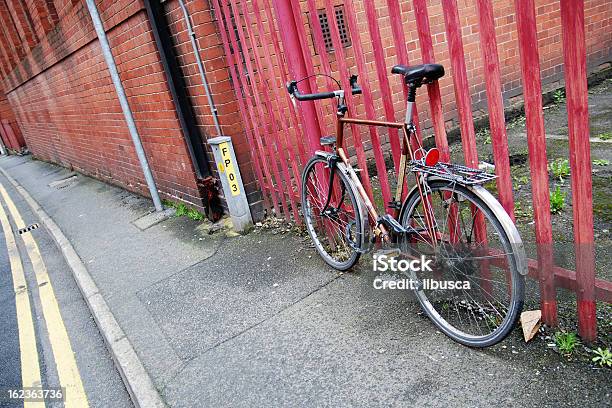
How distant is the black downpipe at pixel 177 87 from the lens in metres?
4.67

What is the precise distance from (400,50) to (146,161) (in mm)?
4668

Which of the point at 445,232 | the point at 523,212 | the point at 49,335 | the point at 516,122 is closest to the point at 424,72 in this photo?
the point at 445,232

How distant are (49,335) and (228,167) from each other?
88.8 inches

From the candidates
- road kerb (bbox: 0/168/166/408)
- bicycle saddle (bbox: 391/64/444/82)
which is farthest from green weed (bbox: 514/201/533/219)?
road kerb (bbox: 0/168/166/408)

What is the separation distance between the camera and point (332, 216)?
11.7 feet

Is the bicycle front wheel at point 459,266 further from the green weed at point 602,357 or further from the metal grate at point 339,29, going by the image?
the metal grate at point 339,29

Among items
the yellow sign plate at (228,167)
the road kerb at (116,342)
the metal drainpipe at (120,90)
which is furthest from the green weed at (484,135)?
the road kerb at (116,342)

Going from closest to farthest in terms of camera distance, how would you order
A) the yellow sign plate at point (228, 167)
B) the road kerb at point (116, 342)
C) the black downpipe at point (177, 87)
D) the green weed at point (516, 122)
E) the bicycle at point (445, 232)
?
the bicycle at point (445, 232) → the road kerb at point (116, 342) → the yellow sign plate at point (228, 167) → the black downpipe at point (177, 87) → the green weed at point (516, 122)

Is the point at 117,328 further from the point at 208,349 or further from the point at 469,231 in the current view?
the point at 469,231

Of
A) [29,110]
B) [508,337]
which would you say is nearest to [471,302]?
[508,337]

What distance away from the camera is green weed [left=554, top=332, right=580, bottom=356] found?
2.09m

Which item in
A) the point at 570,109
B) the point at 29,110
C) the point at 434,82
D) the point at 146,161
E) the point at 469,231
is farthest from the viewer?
the point at 29,110

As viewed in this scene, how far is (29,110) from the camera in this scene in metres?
14.5

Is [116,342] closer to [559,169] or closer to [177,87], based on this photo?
[177,87]
